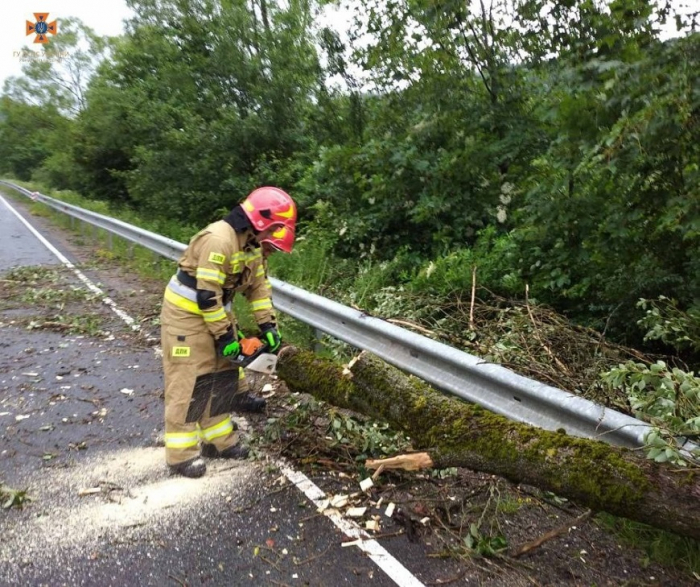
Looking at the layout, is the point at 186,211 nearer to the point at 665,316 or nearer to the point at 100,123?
the point at 100,123

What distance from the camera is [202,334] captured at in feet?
12.6

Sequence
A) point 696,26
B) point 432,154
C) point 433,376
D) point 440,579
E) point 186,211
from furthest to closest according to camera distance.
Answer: point 186,211 → point 432,154 → point 696,26 → point 433,376 → point 440,579

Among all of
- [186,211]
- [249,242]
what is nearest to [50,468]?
[249,242]

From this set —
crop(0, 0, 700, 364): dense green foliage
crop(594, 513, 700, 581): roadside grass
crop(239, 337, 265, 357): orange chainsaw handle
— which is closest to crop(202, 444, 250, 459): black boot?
crop(239, 337, 265, 357): orange chainsaw handle

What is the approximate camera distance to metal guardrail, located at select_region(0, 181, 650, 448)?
279 centimetres

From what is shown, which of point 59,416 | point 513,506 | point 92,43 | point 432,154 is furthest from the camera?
point 92,43

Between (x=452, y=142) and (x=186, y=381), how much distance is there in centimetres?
485

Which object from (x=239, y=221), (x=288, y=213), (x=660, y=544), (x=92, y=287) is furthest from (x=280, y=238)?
(x=92, y=287)

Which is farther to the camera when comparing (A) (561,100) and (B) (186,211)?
(B) (186,211)

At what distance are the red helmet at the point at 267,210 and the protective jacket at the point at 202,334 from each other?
0.11 meters

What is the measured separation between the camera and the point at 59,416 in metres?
4.60

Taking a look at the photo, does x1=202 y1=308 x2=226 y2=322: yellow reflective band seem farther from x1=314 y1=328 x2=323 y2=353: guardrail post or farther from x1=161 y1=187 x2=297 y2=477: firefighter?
x1=314 y1=328 x2=323 y2=353: guardrail post

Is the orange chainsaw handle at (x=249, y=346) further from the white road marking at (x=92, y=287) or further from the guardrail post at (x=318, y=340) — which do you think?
the white road marking at (x=92, y=287)

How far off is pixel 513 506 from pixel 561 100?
3.10 m
